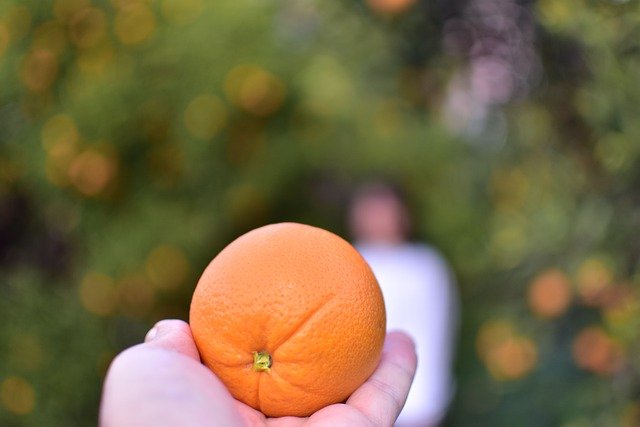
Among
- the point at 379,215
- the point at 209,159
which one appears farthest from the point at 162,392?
the point at 379,215

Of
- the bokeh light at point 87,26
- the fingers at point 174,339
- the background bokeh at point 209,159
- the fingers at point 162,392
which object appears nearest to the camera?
the fingers at point 162,392

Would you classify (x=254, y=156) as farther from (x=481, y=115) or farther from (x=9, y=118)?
(x=481, y=115)

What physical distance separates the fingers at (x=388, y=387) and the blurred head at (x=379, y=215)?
132 cm

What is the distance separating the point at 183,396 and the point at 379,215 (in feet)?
5.62

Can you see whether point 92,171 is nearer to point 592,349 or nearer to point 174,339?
point 174,339

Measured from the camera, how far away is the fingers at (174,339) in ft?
3.19

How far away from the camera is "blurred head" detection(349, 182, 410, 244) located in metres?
2.54

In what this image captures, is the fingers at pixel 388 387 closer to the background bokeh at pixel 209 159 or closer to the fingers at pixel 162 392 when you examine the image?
the fingers at pixel 162 392

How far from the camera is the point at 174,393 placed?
889mm

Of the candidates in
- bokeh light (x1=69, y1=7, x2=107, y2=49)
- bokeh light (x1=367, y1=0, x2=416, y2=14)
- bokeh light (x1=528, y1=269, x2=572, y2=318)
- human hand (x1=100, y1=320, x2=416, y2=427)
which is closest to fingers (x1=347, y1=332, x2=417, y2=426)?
human hand (x1=100, y1=320, x2=416, y2=427)

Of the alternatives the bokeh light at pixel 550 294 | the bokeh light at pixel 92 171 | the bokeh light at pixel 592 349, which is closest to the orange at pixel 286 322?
the bokeh light at pixel 592 349

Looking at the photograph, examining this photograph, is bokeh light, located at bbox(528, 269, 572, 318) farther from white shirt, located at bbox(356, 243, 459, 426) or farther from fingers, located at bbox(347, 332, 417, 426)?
fingers, located at bbox(347, 332, 417, 426)

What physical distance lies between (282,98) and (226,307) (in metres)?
1.52

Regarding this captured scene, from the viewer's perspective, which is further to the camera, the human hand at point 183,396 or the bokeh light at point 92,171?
the bokeh light at point 92,171
